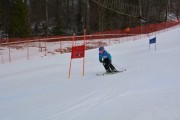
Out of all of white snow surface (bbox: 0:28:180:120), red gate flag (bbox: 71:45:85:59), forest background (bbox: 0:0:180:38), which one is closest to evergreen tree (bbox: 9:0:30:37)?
forest background (bbox: 0:0:180:38)

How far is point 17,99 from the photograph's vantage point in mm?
11281

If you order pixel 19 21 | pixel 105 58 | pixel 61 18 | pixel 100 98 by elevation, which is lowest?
pixel 100 98

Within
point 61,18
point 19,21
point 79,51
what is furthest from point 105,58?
point 61,18

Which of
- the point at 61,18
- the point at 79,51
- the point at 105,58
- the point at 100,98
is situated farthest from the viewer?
the point at 61,18

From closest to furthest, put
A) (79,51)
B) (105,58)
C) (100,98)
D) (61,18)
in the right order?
1. (100,98)
2. (79,51)
3. (105,58)
4. (61,18)

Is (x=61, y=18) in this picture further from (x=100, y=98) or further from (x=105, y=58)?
(x=100, y=98)

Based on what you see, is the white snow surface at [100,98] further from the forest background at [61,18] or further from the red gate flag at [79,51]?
the forest background at [61,18]

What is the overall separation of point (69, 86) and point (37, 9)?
62.7m

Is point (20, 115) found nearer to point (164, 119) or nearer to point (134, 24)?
point (164, 119)

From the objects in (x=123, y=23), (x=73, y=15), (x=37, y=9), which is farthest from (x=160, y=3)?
(x=37, y=9)

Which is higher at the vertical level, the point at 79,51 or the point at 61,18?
the point at 61,18

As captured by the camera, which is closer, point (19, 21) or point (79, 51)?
point (79, 51)

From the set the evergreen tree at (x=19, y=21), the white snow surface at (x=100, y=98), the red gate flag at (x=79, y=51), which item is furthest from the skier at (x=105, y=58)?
the evergreen tree at (x=19, y=21)

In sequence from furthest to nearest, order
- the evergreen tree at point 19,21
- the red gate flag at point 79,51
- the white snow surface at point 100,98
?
the evergreen tree at point 19,21, the red gate flag at point 79,51, the white snow surface at point 100,98
